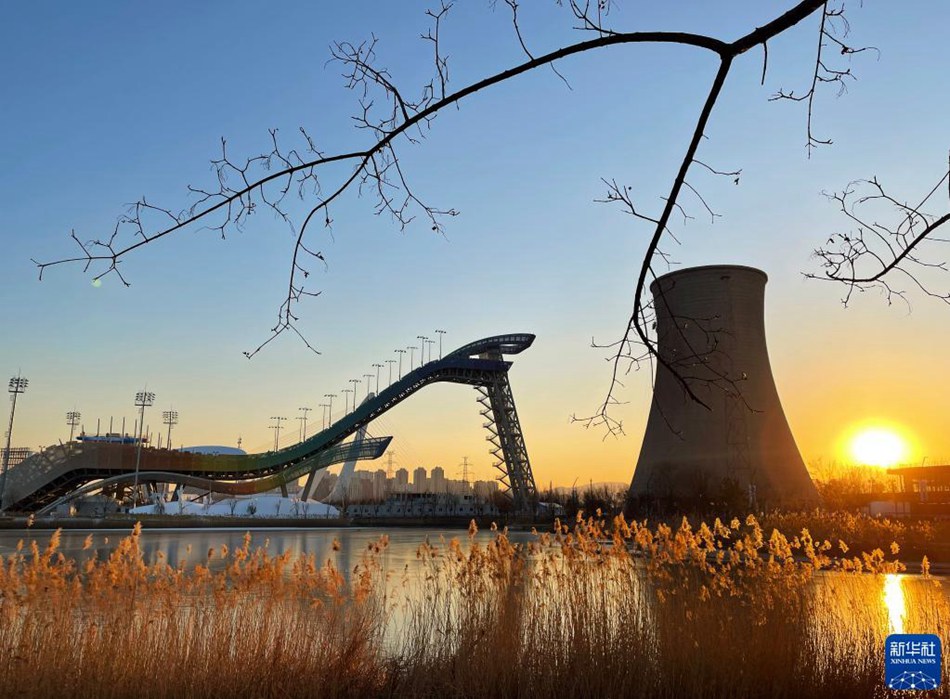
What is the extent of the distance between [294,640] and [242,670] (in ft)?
1.39

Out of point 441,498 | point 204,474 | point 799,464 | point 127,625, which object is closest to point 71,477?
point 204,474

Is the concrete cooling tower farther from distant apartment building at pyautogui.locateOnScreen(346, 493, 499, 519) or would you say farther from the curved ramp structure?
distant apartment building at pyautogui.locateOnScreen(346, 493, 499, 519)

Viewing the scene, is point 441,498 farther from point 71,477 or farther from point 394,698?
point 394,698

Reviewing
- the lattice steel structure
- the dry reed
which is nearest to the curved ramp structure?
the lattice steel structure

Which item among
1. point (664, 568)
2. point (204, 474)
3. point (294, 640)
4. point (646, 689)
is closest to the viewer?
point (646, 689)

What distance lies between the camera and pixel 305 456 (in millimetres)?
56344

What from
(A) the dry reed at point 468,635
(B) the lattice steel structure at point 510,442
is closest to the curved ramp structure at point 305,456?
(B) the lattice steel structure at point 510,442

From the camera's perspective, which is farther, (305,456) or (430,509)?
(430,509)

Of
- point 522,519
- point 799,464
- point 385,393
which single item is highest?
point 385,393

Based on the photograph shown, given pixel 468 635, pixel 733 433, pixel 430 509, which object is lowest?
pixel 430 509

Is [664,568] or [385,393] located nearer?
[664,568]

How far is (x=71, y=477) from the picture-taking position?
51156mm

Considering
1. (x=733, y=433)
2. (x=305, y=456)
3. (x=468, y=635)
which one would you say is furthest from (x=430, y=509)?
(x=468, y=635)

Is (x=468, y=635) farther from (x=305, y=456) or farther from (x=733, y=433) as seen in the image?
(x=305, y=456)
